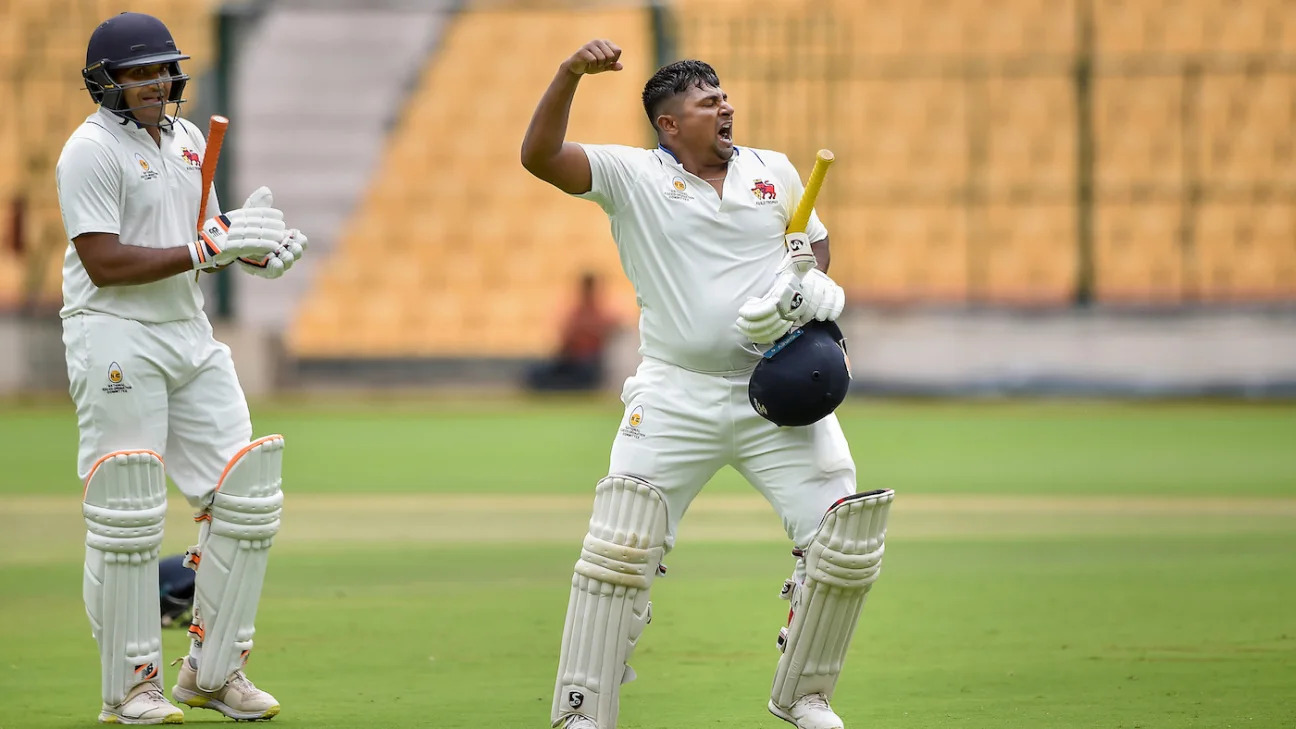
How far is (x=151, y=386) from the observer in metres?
4.98

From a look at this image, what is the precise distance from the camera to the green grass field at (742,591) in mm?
5195

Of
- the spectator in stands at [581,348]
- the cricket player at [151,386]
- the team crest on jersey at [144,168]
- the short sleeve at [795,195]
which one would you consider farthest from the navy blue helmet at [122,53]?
the spectator in stands at [581,348]

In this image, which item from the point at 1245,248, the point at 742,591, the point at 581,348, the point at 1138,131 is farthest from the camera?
the point at 1138,131

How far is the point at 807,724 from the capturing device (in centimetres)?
466

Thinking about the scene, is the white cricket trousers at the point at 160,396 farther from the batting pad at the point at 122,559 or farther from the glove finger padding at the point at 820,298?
the glove finger padding at the point at 820,298

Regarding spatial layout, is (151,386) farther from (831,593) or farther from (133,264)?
(831,593)

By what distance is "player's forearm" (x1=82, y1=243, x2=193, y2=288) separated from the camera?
4840 mm

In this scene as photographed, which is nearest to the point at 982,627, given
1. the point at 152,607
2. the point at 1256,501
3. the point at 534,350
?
the point at 152,607

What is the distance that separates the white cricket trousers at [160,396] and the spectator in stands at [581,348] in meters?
13.2

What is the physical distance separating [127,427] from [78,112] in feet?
55.8

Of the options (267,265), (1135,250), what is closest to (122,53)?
(267,265)

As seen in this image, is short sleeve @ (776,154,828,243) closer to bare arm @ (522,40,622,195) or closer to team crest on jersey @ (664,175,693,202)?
team crest on jersey @ (664,175,693,202)

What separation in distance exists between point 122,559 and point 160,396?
0.45 m

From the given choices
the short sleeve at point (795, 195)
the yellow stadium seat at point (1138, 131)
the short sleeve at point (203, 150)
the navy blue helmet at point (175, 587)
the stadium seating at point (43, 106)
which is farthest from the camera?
the yellow stadium seat at point (1138, 131)
